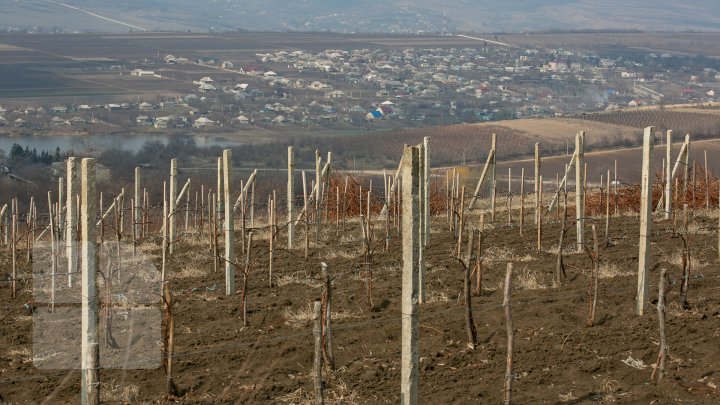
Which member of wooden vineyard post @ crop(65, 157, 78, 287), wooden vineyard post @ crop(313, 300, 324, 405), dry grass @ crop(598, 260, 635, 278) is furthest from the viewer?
dry grass @ crop(598, 260, 635, 278)

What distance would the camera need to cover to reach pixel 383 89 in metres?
111

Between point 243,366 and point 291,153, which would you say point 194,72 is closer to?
point 291,153

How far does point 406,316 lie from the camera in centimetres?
842

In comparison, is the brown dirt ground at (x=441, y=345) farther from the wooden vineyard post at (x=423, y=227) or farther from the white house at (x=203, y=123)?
the white house at (x=203, y=123)

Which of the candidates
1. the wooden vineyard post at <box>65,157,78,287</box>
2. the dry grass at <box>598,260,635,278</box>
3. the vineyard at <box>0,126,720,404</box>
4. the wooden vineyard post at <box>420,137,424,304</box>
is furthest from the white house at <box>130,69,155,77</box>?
the dry grass at <box>598,260,635,278</box>

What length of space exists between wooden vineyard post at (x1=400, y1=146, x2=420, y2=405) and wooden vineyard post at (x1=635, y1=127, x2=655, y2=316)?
382cm

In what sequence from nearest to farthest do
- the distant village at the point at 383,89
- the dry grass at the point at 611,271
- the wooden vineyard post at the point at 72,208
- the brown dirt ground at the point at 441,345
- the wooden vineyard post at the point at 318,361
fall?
the wooden vineyard post at the point at 318,361 → the brown dirt ground at the point at 441,345 → the wooden vineyard post at the point at 72,208 → the dry grass at the point at 611,271 → the distant village at the point at 383,89

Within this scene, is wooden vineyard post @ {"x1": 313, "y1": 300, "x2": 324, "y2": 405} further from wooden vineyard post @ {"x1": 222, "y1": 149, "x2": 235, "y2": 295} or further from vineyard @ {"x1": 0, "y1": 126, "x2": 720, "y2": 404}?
wooden vineyard post @ {"x1": 222, "y1": 149, "x2": 235, "y2": 295}

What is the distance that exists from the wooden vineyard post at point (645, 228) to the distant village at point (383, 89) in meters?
62.1

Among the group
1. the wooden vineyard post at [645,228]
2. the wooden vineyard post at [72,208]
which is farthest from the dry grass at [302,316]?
the wooden vineyard post at [645,228]

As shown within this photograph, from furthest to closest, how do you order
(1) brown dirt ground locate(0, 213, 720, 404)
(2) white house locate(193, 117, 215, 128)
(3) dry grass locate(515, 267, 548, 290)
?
(2) white house locate(193, 117, 215, 128)
(3) dry grass locate(515, 267, 548, 290)
(1) brown dirt ground locate(0, 213, 720, 404)

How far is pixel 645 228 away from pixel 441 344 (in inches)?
101

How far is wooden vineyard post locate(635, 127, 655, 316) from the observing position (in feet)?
37.6

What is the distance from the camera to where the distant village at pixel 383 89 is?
81.9 metres
